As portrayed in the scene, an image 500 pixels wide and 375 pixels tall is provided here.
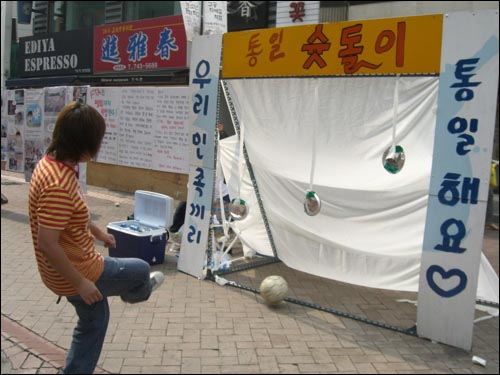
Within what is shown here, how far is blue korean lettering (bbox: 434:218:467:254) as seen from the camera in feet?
11.3

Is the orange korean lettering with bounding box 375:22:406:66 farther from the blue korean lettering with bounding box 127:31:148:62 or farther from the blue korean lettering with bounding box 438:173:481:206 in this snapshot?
the blue korean lettering with bounding box 127:31:148:62

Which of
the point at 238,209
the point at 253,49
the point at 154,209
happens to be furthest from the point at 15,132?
the point at 253,49

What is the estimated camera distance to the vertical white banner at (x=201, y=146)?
481cm

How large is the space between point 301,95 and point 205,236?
1793 mm

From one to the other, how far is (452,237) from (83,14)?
19.1 metres

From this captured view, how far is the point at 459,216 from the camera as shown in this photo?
3434 mm

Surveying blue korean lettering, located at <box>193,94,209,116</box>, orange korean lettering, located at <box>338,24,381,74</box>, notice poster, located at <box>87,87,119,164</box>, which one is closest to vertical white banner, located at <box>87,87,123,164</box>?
notice poster, located at <box>87,87,119,164</box>

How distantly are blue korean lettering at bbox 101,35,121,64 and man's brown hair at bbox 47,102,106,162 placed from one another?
10.7 metres

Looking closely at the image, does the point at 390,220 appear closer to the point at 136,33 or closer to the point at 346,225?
the point at 346,225

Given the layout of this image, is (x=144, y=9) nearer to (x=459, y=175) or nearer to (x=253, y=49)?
(x=253, y=49)

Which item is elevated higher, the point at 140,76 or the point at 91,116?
the point at 140,76

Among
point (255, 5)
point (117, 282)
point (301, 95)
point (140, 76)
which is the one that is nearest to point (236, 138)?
point (301, 95)

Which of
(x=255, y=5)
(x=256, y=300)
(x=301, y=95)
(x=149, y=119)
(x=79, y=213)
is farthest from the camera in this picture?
(x=255, y=5)

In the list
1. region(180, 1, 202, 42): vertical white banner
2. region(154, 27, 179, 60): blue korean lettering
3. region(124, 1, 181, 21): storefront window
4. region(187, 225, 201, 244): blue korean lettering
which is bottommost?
region(187, 225, 201, 244): blue korean lettering
